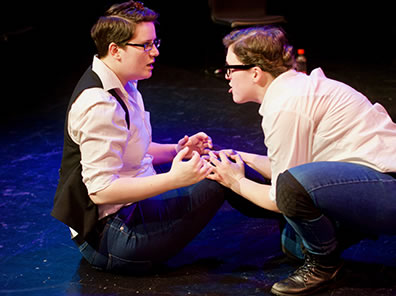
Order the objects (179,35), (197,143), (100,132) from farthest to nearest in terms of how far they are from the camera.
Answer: (179,35) < (197,143) < (100,132)

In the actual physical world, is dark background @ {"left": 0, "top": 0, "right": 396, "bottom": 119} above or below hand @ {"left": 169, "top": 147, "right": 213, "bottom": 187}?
below

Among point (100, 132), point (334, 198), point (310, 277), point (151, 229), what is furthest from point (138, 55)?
point (310, 277)

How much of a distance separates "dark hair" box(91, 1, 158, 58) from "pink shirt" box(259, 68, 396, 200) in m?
0.64

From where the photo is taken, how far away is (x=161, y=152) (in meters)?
3.04

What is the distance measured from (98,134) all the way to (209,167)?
0.47 m

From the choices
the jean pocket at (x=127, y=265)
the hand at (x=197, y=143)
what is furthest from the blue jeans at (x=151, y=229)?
the hand at (x=197, y=143)

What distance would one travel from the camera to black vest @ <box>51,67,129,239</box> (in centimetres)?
248

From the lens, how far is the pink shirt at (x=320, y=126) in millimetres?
2262

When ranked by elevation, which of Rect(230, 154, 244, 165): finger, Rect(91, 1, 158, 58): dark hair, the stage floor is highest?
Rect(91, 1, 158, 58): dark hair

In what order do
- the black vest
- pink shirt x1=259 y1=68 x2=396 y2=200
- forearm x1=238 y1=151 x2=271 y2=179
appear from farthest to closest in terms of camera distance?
1. forearm x1=238 y1=151 x2=271 y2=179
2. the black vest
3. pink shirt x1=259 y1=68 x2=396 y2=200

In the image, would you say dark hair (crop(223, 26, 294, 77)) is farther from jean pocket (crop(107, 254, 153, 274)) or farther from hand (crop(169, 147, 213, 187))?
jean pocket (crop(107, 254, 153, 274))

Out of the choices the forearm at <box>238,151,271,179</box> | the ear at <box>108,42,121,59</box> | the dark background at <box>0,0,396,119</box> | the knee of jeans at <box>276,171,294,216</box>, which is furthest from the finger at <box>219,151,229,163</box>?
the dark background at <box>0,0,396,119</box>

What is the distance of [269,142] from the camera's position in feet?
7.56

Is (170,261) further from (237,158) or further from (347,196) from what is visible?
(347,196)
